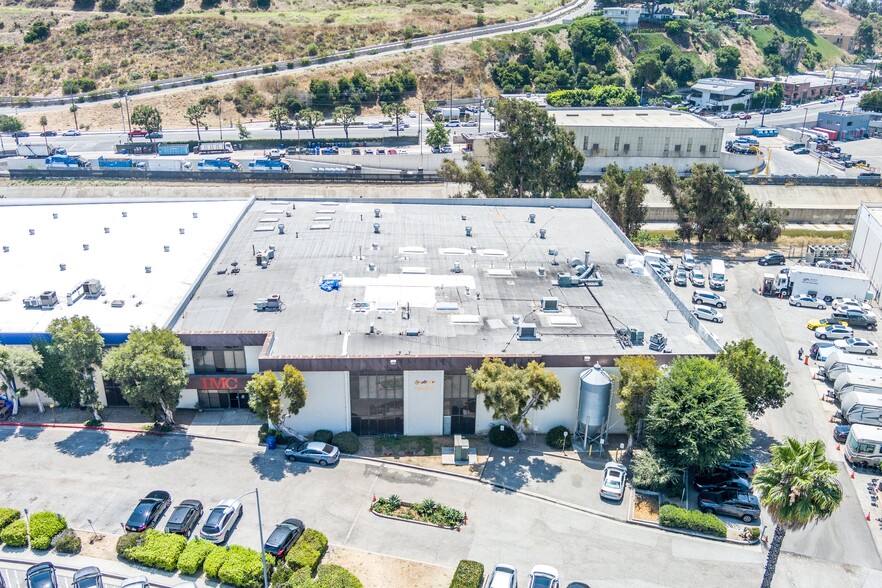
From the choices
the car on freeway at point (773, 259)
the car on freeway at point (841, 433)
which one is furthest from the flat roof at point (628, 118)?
the car on freeway at point (841, 433)

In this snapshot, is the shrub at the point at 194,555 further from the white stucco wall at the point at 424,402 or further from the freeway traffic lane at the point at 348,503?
the white stucco wall at the point at 424,402

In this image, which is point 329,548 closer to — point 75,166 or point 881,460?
point 881,460

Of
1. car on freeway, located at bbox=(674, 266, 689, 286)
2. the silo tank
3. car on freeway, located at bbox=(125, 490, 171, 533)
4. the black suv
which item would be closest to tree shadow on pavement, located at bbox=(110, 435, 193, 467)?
car on freeway, located at bbox=(125, 490, 171, 533)

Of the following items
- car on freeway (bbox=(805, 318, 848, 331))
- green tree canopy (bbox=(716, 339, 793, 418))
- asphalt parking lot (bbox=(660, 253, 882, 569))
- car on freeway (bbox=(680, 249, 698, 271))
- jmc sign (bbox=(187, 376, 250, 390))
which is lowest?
asphalt parking lot (bbox=(660, 253, 882, 569))

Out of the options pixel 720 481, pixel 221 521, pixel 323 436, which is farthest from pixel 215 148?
pixel 720 481

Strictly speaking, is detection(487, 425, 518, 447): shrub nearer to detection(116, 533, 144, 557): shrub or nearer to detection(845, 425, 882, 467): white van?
detection(116, 533, 144, 557): shrub

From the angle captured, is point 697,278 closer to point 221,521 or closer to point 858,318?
point 858,318

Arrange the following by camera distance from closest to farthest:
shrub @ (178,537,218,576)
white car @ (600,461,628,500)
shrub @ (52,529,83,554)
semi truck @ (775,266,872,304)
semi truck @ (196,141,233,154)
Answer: shrub @ (178,537,218,576) → shrub @ (52,529,83,554) → white car @ (600,461,628,500) → semi truck @ (775,266,872,304) → semi truck @ (196,141,233,154)
